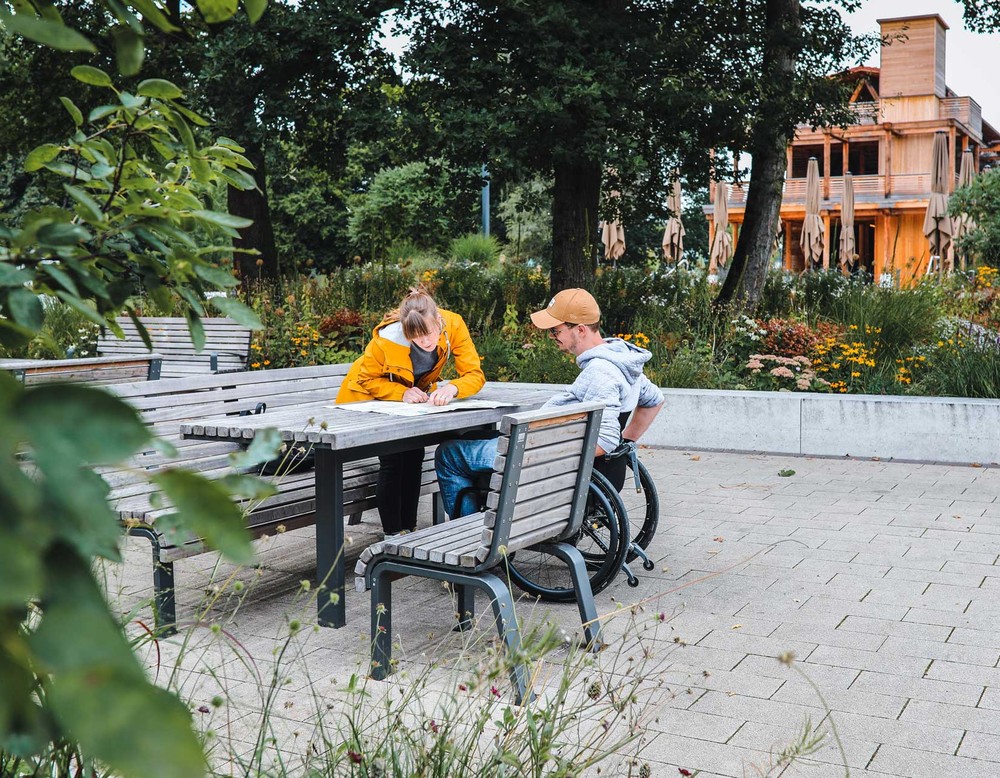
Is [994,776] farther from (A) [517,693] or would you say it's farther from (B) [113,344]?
(B) [113,344]

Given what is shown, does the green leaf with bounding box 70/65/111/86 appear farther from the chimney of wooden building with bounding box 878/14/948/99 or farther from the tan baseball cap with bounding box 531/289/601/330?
the chimney of wooden building with bounding box 878/14/948/99

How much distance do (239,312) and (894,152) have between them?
5173 cm

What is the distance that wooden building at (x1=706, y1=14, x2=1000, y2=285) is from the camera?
45906 mm

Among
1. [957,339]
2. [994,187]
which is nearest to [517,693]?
[957,339]

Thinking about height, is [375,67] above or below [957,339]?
above

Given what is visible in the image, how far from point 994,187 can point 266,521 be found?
2314cm

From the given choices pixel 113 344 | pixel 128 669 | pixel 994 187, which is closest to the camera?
pixel 128 669

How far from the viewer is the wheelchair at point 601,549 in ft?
16.3

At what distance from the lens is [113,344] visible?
1241 centimetres

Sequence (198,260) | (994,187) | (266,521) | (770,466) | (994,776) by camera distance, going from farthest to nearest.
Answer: (994,187) < (770,466) < (266,521) < (994,776) < (198,260)

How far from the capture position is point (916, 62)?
4928cm

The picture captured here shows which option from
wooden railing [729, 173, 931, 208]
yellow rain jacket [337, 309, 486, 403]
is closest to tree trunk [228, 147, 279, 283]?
yellow rain jacket [337, 309, 486, 403]

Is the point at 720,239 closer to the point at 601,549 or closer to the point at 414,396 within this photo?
the point at 414,396

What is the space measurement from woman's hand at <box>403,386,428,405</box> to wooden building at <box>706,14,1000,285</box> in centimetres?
4158
